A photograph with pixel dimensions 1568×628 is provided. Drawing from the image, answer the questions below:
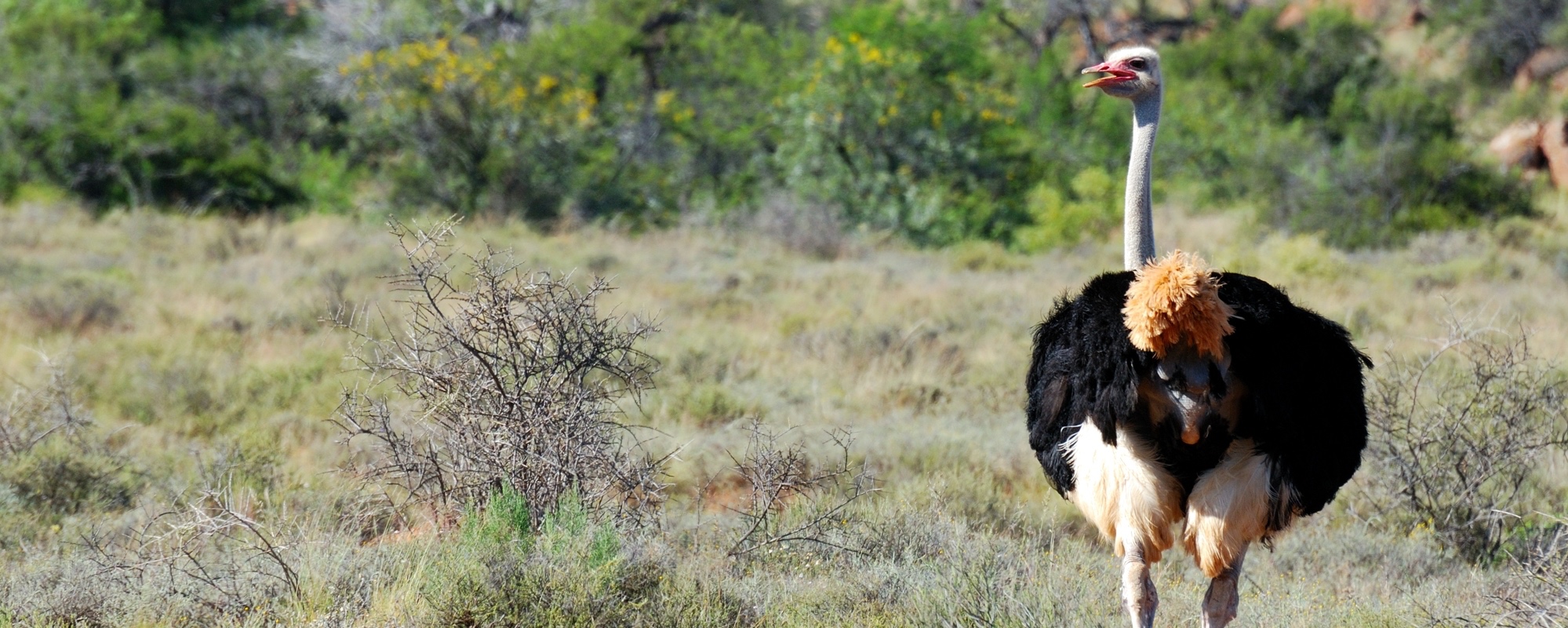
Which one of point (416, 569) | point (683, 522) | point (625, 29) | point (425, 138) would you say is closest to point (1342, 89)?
point (625, 29)

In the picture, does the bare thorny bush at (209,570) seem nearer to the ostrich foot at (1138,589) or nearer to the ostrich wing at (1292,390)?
the ostrich foot at (1138,589)

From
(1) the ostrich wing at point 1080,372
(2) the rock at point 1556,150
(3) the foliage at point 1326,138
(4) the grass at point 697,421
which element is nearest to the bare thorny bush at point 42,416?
(4) the grass at point 697,421

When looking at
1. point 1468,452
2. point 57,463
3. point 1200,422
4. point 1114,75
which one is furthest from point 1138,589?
point 57,463

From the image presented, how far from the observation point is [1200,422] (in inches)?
148

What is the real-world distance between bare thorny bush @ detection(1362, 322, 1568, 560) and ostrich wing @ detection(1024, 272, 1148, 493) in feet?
6.63

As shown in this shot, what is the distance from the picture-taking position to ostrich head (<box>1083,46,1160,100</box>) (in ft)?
15.0

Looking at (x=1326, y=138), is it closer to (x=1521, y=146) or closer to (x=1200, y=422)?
(x=1521, y=146)

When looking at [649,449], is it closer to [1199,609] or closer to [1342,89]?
[1199,609]

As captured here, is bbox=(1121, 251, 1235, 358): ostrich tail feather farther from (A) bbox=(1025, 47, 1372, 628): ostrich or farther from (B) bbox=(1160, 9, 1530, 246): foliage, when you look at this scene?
(B) bbox=(1160, 9, 1530, 246): foliage

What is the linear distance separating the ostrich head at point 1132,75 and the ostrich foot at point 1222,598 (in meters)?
1.40

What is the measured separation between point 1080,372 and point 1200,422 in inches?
13.8

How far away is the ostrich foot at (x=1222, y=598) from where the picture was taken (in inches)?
156

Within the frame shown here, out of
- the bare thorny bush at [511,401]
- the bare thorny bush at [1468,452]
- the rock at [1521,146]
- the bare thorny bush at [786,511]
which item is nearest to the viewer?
the bare thorny bush at [511,401]

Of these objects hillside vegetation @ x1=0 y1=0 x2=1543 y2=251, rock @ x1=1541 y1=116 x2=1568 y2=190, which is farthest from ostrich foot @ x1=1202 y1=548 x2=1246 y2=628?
rock @ x1=1541 y1=116 x2=1568 y2=190
